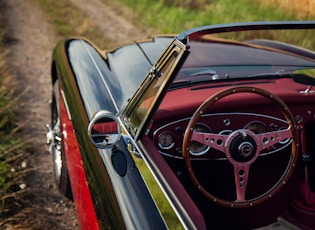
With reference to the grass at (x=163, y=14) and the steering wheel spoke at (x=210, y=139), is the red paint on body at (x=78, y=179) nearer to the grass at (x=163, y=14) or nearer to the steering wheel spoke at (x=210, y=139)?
the steering wheel spoke at (x=210, y=139)

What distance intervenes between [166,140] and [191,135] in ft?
0.97

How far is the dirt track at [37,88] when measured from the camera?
11.2ft

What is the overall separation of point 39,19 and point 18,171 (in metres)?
4.77

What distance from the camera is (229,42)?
3.67m

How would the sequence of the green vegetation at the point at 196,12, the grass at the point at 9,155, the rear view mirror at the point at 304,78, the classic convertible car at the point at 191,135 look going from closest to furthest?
the classic convertible car at the point at 191,135 < the rear view mirror at the point at 304,78 < the grass at the point at 9,155 < the green vegetation at the point at 196,12

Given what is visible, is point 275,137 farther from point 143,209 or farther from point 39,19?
point 39,19

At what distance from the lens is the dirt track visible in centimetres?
342

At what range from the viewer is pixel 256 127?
8.30ft

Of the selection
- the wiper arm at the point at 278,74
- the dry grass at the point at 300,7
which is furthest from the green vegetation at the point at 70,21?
the wiper arm at the point at 278,74

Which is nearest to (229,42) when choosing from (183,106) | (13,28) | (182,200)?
(183,106)

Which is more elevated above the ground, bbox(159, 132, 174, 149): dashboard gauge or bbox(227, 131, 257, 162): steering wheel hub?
bbox(159, 132, 174, 149): dashboard gauge

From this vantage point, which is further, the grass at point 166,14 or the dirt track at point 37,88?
the grass at point 166,14

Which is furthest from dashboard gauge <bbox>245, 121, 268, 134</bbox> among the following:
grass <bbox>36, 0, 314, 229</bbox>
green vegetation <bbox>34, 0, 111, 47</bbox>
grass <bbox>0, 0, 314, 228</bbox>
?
green vegetation <bbox>34, 0, 111, 47</bbox>

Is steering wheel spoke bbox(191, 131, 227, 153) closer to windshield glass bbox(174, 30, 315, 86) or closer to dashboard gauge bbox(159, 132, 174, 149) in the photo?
dashboard gauge bbox(159, 132, 174, 149)
